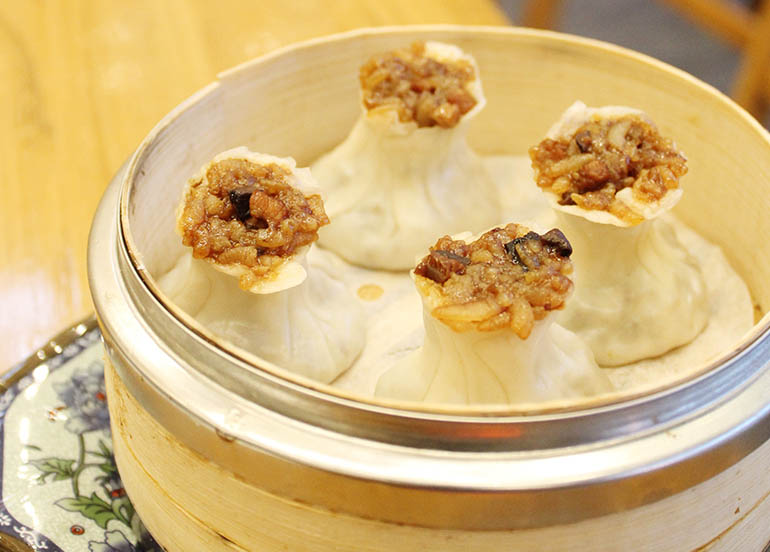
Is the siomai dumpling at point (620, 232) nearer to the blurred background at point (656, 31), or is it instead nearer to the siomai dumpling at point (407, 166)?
the siomai dumpling at point (407, 166)

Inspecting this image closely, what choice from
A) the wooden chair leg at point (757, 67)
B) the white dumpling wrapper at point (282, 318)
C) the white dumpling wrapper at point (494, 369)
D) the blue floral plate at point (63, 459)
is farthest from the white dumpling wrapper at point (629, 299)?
the wooden chair leg at point (757, 67)

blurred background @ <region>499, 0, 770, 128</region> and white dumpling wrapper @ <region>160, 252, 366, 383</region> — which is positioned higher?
white dumpling wrapper @ <region>160, 252, 366, 383</region>

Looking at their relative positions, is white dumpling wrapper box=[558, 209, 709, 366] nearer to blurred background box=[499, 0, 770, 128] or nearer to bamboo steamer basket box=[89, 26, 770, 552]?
bamboo steamer basket box=[89, 26, 770, 552]

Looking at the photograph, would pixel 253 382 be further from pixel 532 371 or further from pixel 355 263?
pixel 355 263

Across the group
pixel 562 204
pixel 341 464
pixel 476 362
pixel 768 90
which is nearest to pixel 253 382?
pixel 341 464

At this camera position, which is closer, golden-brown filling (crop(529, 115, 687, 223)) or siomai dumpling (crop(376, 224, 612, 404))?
siomai dumpling (crop(376, 224, 612, 404))

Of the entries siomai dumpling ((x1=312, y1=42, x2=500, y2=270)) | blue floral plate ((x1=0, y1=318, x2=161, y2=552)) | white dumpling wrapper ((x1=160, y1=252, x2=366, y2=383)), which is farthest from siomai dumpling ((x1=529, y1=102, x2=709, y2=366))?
blue floral plate ((x1=0, y1=318, x2=161, y2=552))
